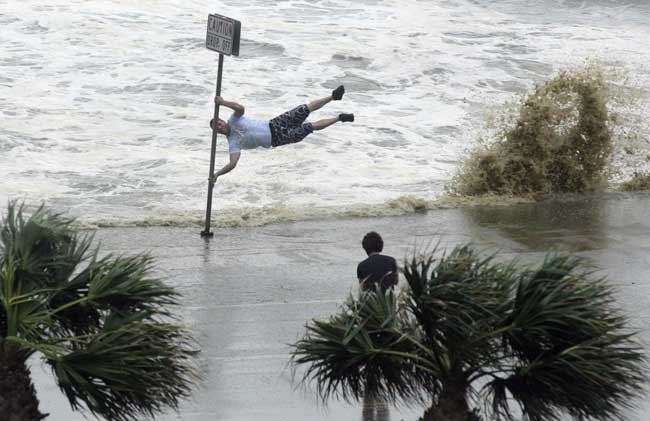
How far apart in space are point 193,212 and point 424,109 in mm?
10910

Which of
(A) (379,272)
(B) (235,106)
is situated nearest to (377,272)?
(A) (379,272)

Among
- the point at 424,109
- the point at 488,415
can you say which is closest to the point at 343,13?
the point at 424,109

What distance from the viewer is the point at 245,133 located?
14.0 meters

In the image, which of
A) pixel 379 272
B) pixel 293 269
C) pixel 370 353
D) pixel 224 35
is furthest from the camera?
pixel 224 35

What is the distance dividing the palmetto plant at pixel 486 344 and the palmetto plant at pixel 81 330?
87 cm

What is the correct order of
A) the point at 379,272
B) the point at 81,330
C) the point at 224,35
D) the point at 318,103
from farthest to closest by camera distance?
the point at 318,103 → the point at 224,35 → the point at 379,272 → the point at 81,330

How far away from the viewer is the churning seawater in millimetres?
18406

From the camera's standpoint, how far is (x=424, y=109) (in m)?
25.4

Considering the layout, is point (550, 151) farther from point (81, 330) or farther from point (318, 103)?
point (81, 330)

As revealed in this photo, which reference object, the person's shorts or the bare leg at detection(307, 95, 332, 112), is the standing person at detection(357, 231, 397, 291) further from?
Result: the person's shorts

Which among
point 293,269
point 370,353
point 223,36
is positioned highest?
point 370,353

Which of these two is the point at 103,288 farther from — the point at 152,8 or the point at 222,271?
the point at 152,8

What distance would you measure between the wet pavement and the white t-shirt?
106 cm

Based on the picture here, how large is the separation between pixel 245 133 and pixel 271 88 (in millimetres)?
13015
